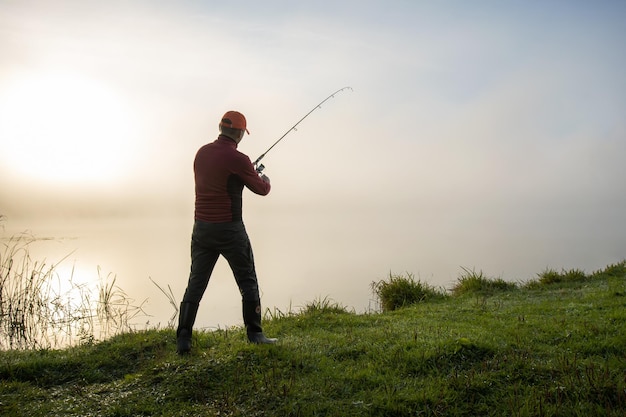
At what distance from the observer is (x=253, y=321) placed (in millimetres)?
5785

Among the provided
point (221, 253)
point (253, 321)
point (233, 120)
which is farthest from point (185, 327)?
point (233, 120)

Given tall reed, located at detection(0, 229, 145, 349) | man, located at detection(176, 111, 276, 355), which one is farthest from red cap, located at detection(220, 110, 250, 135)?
tall reed, located at detection(0, 229, 145, 349)

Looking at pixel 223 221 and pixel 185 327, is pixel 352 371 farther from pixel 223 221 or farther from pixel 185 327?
pixel 223 221

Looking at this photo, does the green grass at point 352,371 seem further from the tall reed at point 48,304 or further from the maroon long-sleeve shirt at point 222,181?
the tall reed at point 48,304

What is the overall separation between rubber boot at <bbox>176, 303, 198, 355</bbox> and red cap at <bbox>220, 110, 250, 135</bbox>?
215cm

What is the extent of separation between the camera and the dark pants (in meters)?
5.61

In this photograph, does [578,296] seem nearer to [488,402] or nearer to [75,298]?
[488,402]

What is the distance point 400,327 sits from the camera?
6586 mm

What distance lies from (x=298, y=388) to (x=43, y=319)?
23.7 ft

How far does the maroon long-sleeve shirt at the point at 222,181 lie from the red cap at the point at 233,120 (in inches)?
8.5

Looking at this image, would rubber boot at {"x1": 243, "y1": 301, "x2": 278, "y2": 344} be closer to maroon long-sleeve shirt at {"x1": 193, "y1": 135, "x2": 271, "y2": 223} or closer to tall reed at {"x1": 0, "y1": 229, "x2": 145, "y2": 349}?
maroon long-sleeve shirt at {"x1": 193, "y1": 135, "x2": 271, "y2": 223}

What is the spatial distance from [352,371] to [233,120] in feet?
10.2

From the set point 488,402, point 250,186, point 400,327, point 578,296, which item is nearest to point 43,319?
point 250,186

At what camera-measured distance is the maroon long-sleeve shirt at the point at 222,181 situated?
5.61m
